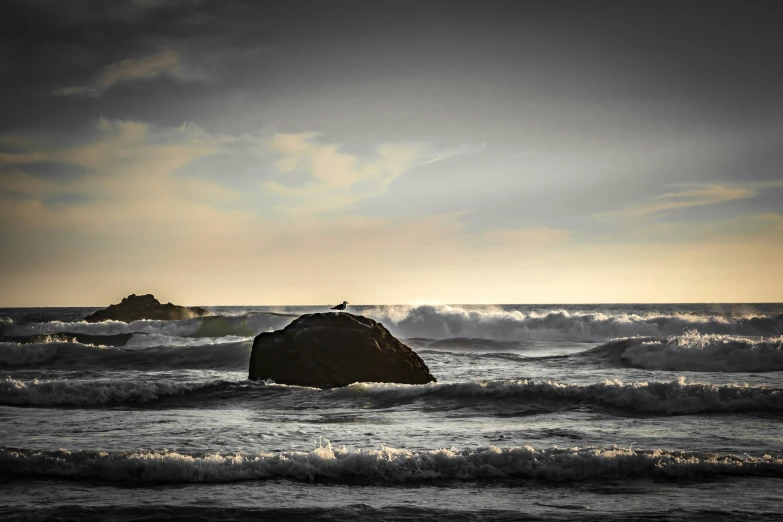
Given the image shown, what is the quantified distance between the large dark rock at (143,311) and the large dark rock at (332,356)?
37808 millimetres

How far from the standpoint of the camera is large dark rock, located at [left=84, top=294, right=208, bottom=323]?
51281mm

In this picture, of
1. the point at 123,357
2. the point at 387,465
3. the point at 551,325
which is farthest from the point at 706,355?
the point at 551,325

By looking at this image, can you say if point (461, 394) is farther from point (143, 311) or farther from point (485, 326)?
point (143, 311)

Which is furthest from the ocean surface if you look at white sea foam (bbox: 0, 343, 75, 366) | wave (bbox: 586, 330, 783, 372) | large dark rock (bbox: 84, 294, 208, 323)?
large dark rock (bbox: 84, 294, 208, 323)

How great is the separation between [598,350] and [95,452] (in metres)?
21.8

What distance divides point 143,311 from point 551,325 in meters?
34.8

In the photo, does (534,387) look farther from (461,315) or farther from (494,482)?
(461,315)

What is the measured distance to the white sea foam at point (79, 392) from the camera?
1363cm

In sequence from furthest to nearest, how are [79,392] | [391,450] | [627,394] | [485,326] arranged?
[485,326] → [79,392] → [627,394] → [391,450]

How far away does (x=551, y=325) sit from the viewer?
4634cm

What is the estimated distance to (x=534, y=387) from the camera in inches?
506

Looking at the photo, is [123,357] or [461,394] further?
[123,357]

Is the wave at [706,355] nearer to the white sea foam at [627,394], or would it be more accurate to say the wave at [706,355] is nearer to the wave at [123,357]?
the white sea foam at [627,394]

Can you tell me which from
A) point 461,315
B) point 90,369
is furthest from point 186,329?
point 90,369
